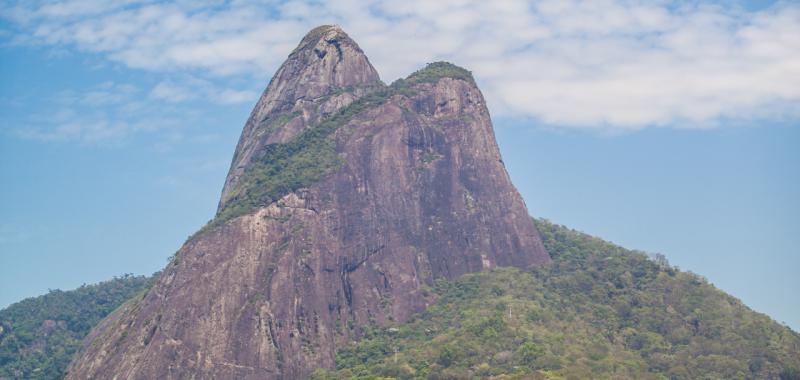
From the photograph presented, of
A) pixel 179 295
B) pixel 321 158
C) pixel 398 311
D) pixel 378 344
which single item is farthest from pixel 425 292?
pixel 179 295

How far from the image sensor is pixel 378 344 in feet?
354

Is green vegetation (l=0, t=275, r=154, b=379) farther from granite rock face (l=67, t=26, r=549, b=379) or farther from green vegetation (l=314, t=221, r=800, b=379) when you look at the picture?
green vegetation (l=314, t=221, r=800, b=379)

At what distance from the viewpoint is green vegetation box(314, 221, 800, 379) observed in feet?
331

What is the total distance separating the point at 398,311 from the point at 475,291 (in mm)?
10179

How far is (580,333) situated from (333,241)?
29628mm

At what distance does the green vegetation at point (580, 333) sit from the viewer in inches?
3969

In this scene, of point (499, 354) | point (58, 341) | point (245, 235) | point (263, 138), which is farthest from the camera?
point (58, 341)

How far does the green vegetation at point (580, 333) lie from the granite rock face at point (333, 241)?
3.79 metres

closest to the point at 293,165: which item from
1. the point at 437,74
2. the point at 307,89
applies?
the point at 307,89

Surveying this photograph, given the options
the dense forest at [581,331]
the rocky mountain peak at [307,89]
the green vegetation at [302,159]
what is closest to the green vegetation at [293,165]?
the green vegetation at [302,159]

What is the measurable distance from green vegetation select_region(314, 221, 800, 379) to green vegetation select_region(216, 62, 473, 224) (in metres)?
20.3

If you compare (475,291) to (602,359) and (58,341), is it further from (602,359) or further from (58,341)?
(58,341)

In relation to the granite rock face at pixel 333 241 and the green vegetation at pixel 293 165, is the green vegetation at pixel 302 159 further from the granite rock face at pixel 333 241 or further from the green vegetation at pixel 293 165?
the granite rock face at pixel 333 241

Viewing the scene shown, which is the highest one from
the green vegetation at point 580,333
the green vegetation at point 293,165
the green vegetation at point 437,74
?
the green vegetation at point 437,74
